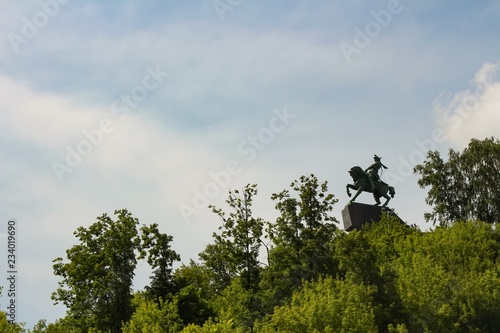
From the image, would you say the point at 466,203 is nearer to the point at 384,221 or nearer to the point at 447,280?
the point at 384,221

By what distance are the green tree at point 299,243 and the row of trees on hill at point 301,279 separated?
0.06m

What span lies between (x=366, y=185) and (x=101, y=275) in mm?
20466

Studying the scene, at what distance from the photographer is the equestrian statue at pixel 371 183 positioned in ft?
182

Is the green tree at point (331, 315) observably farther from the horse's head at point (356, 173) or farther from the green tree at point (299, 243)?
the horse's head at point (356, 173)

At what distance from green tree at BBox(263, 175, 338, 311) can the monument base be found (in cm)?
932

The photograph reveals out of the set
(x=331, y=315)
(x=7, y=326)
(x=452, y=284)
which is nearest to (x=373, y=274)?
(x=452, y=284)

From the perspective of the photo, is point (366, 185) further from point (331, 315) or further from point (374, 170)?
point (331, 315)

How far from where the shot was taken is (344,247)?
40.7m

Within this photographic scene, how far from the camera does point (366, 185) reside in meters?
56.0

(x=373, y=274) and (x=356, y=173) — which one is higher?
(x=356, y=173)

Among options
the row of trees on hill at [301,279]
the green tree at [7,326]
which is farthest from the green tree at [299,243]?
the green tree at [7,326]

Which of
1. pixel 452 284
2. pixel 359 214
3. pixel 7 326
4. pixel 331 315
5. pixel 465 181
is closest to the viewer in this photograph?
pixel 331 315

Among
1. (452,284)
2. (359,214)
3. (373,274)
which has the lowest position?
(452,284)

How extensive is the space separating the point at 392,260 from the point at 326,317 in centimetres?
1634
